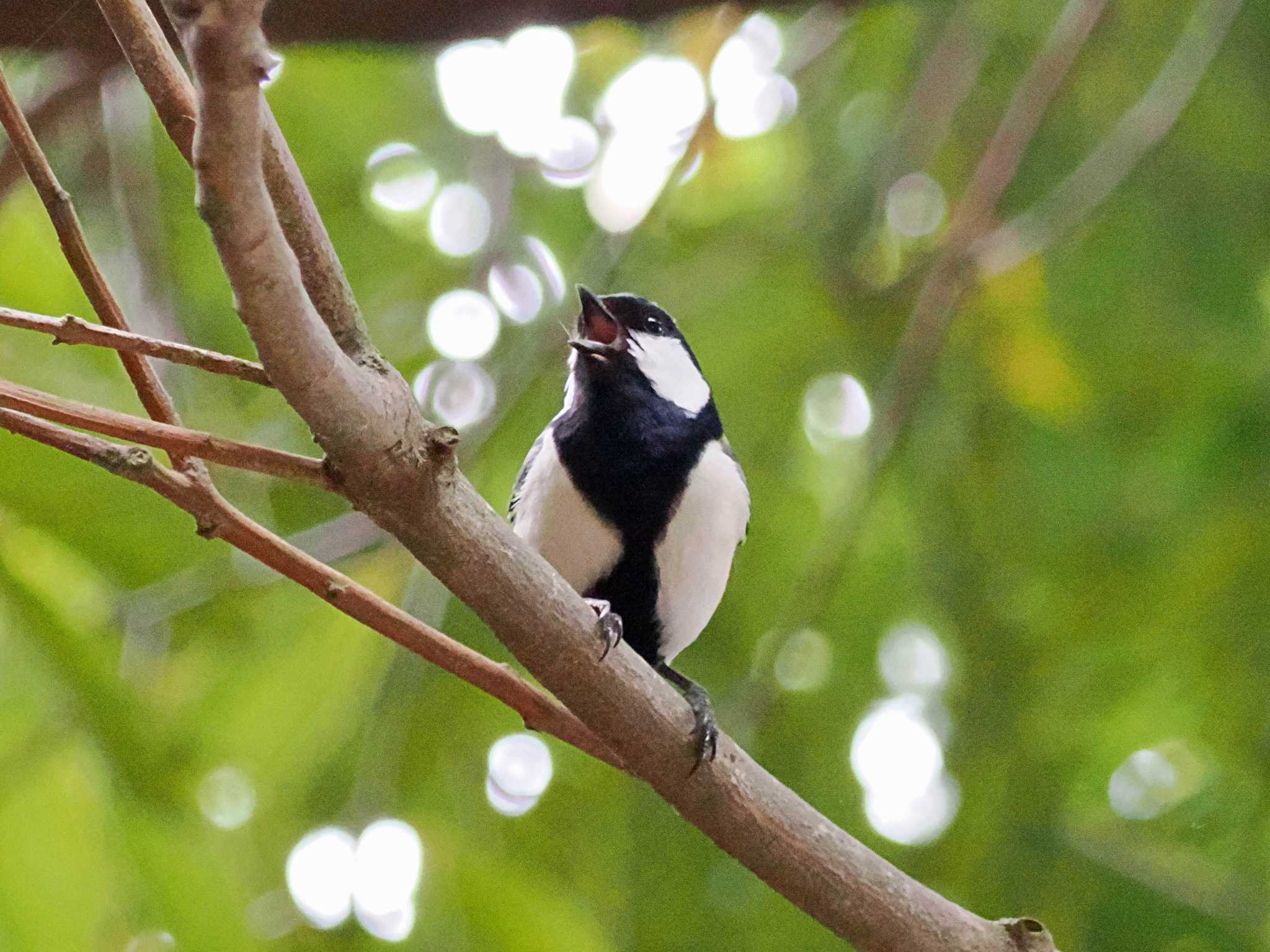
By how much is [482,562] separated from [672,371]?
999 millimetres

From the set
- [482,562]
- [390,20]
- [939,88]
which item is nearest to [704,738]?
[482,562]

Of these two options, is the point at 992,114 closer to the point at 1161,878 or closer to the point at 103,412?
the point at 1161,878

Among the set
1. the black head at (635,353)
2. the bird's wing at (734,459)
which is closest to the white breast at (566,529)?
the black head at (635,353)

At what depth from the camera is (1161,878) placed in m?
2.02

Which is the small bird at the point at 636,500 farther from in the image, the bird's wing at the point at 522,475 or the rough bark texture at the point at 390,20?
the rough bark texture at the point at 390,20

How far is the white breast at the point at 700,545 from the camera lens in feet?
5.81

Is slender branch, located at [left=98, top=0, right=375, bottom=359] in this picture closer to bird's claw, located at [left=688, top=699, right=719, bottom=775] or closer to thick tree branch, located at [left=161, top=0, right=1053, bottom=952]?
thick tree branch, located at [left=161, top=0, right=1053, bottom=952]

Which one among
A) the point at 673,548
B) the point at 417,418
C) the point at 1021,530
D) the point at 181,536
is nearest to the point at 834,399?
the point at 1021,530

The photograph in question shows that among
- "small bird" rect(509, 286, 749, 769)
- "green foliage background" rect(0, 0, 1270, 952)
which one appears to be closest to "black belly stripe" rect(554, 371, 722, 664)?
"small bird" rect(509, 286, 749, 769)

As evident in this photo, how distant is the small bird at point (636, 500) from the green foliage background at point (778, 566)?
0.29 metres

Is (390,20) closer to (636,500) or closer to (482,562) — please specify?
(636,500)

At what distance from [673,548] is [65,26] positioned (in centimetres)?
88

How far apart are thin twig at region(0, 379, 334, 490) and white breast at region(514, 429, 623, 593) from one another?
766 mm

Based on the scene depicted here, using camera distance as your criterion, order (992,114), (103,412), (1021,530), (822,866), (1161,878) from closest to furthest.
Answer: (103,412)
(822,866)
(1161,878)
(1021,530)
(992,114)
